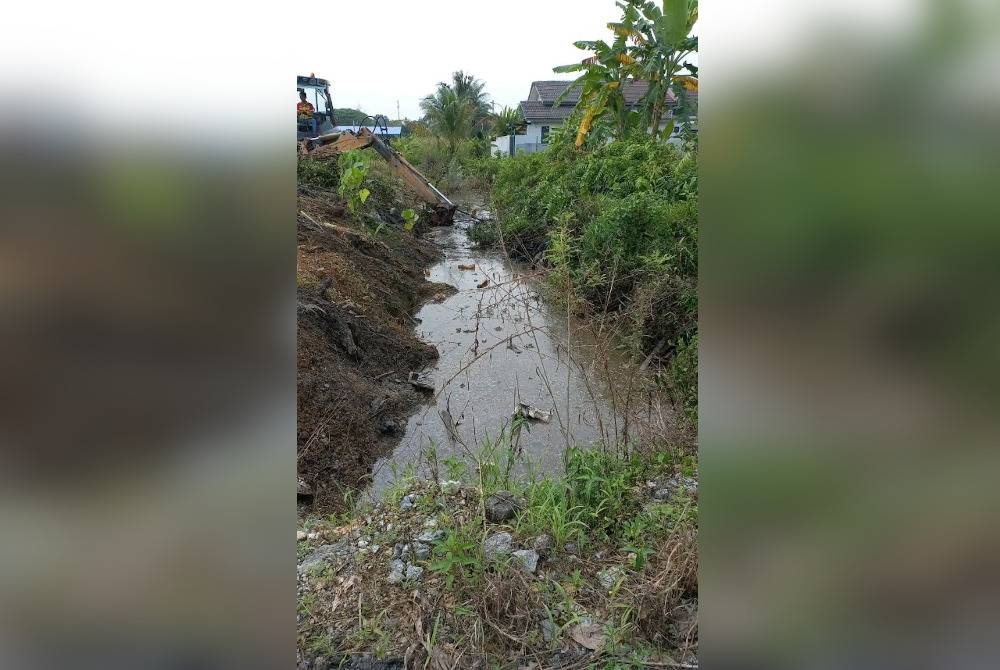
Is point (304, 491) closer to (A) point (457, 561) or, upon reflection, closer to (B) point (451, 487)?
(B) point (451, 487)

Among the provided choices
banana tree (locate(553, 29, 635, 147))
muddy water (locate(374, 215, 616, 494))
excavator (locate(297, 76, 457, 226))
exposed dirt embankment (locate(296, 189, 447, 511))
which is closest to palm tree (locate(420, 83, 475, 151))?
excavator (locate(297, 76, 457, 226))

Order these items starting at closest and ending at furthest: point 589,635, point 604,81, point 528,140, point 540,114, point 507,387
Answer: point 589,635, point 507,387, point 604,81, point 528,140, point 540,114

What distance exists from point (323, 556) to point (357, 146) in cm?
994

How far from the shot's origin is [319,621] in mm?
2195

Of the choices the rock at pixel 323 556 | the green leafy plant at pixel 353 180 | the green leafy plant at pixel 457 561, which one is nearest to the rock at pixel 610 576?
the green leafy plant at pixel 457 561

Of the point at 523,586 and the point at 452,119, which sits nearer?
the point at 523,586

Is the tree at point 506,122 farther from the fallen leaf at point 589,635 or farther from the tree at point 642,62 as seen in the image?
the fallen leaf at point 589,635

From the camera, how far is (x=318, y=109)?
16.9 m

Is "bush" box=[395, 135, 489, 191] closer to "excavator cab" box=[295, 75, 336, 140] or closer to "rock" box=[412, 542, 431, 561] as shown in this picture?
"excavator cab" box=[295, 75, 336, 140]

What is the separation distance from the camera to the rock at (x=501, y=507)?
9.39 ft

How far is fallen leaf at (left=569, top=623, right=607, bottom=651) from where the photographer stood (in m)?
2.07

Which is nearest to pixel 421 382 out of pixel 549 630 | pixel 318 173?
pixel 549 630
